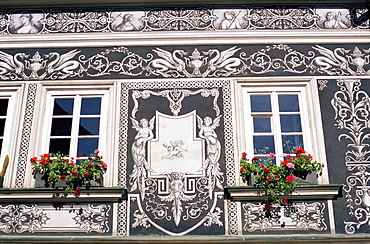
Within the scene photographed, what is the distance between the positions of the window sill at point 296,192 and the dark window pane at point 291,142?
0.67 m

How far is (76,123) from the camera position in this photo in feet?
26.4

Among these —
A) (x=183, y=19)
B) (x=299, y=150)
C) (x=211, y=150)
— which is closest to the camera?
(x=299, y=150)

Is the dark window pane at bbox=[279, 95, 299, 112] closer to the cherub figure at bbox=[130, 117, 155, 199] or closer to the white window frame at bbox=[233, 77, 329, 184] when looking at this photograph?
the white window frame at bbox=[233, 77, 329, 184]

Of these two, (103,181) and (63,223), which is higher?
(103,181)

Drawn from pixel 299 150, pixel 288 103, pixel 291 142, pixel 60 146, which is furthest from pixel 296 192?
pixel 60 146

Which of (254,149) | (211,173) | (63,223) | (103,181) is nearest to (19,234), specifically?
(63,223)

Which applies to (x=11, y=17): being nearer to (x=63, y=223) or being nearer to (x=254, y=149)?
(x=63, y=223)

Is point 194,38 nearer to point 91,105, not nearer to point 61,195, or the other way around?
point 91,105

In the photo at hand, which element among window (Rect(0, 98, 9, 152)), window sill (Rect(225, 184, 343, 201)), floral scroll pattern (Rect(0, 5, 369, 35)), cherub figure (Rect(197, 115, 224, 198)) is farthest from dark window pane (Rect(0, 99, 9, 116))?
window sill (Rect(225, 184, 343, 201))

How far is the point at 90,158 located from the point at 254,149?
8.01 ft

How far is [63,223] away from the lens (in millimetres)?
7387

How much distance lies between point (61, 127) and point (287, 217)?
3657mm

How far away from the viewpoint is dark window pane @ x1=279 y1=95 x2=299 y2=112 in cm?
812

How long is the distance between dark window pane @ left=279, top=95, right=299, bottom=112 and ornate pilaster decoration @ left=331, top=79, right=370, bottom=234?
57cm
